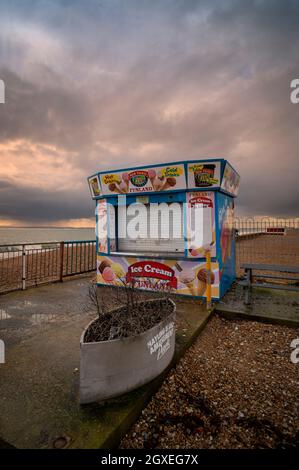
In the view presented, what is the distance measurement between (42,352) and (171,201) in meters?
4.08

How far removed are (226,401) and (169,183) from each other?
14.3 ft

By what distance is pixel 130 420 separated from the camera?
2.10 meters

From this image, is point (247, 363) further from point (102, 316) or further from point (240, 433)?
point (102, 316)

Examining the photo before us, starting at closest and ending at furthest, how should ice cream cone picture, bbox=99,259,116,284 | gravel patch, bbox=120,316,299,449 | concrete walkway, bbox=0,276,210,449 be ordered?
concrete walkway, bbox=0,276,210,449 < gravel patch, bbox=120,316,299,449 < ice cream cone picture, bbox=99,259,116,284

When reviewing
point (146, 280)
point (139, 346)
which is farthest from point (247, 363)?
point (146, 280)

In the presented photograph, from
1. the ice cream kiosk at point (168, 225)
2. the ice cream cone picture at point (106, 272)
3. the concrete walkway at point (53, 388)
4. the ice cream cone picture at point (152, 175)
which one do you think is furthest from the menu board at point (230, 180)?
the ice cream cone picture at point (106, 272)

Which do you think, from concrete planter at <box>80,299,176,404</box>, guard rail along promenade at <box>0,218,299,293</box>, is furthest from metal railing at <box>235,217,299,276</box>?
concrete planter at <box>80,299,176,404</box>

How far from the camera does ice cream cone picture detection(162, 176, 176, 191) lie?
5.52 metres

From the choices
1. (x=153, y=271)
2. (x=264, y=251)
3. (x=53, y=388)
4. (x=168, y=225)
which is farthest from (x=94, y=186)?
(x=264, y=251)

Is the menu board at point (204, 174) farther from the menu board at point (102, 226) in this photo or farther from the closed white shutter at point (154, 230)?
the menu board at point (102, 226)

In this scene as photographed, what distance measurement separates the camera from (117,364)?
7.18 ft

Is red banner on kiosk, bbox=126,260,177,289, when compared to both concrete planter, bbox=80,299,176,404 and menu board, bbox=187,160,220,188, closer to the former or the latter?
menu board, bbox=187,160,220,188

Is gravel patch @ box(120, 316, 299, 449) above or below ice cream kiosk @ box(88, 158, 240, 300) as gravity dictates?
below

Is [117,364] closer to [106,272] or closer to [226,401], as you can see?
[226,401]
